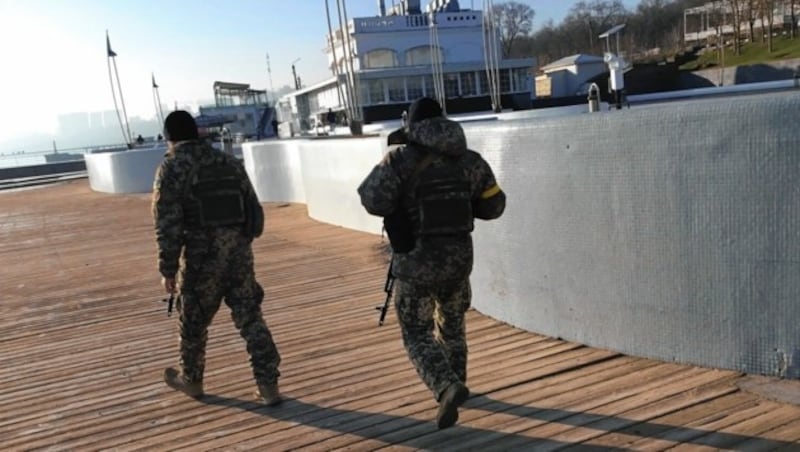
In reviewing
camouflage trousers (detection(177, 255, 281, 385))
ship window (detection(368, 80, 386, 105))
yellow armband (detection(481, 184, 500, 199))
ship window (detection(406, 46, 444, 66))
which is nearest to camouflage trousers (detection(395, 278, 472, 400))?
yellow armband (detection(481, 184, 500, 199))

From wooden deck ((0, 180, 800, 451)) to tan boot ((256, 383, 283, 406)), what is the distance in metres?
0.07

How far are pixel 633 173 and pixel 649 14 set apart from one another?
272ft

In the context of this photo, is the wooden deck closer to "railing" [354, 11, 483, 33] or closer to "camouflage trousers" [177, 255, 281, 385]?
"camouflage trousers" [177, 255, 281, 385]

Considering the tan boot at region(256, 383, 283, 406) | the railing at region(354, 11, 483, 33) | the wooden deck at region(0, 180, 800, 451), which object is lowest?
the wooden deck at region(0, 180, 800, 451)

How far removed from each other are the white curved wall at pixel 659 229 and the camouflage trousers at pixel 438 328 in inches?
46.4

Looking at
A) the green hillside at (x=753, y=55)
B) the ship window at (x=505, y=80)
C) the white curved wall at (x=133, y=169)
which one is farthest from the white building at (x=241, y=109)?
the green hillside at (x=753, y=55)

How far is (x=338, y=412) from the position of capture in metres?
3.90

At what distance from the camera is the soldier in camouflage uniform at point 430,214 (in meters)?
3.18

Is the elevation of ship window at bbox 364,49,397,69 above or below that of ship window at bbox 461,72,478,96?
above

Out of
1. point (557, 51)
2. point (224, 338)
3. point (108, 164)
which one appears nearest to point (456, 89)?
point (108, 164)

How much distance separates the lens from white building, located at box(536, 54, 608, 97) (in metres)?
40.3

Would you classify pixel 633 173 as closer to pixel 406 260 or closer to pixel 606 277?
pixel 606 277

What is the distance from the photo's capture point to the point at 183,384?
430 cm

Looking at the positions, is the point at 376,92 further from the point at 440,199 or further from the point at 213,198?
the point at 440,199
